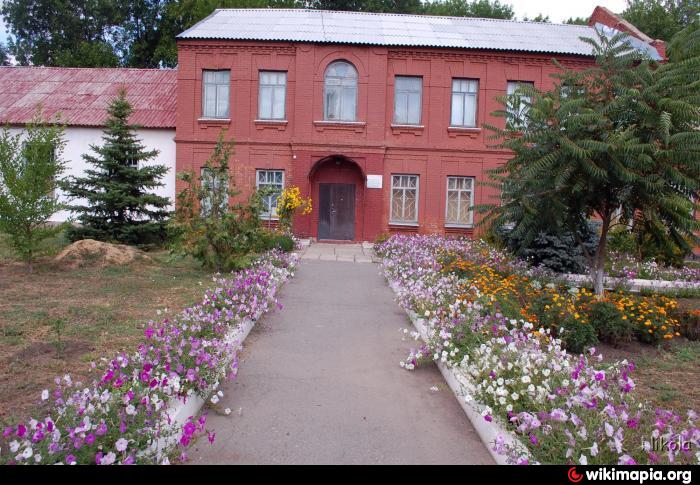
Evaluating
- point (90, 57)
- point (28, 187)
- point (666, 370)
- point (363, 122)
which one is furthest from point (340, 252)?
point (90, 57)

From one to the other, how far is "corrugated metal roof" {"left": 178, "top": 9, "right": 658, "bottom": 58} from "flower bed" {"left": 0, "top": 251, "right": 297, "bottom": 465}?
641 inches

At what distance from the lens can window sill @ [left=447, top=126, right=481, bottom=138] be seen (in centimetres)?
2028

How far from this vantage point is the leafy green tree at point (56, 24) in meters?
39.4

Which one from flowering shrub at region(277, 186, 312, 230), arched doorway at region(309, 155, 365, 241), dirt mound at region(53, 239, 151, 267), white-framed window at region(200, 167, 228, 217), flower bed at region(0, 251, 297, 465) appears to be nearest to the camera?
flower bed at region(0, 251, 297, 465)

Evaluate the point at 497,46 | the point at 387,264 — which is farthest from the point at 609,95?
the point at 497,46

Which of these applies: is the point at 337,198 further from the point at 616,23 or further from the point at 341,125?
the point at 616,23

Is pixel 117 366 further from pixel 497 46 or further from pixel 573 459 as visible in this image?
pixel 497 46

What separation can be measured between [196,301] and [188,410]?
4341 millimetres

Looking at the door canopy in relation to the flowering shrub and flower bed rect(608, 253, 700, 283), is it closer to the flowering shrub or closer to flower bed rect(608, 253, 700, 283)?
the flowering shrub

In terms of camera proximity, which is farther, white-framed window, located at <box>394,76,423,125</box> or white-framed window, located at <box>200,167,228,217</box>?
white-framed window, located at <box>394,76,423,125</box>

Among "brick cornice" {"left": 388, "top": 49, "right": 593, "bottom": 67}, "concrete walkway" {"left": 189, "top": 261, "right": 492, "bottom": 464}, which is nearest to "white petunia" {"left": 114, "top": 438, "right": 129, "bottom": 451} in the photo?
"concrete walkway" {"left": 189, "top": 261, "right": 492, "bottom": 464}

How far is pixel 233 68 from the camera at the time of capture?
20109 millimetres

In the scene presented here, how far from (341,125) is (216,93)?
15.5 ft
